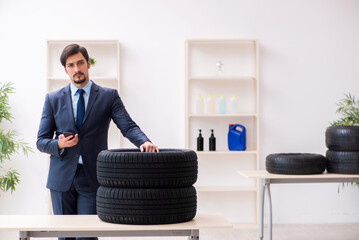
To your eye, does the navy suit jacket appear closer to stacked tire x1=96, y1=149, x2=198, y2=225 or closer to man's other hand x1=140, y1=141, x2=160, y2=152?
man's other hand x1=140, y1=141, x2=160, y2=152

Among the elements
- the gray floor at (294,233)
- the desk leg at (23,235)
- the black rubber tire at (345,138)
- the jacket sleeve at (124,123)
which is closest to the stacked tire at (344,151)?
the black rubber tire at (345,138)

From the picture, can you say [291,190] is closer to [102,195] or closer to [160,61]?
[160,61]

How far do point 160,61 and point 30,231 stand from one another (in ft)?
11.3

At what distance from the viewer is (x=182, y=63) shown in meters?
5.41

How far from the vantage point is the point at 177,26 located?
5.42 meters

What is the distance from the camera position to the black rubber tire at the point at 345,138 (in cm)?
408

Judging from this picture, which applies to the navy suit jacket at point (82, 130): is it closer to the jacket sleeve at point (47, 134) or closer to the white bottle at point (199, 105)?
the jacket sleeve at point (47, 134)

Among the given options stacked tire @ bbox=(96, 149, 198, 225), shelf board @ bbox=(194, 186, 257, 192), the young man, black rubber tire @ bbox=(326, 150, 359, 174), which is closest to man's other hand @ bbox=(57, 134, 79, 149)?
the young man

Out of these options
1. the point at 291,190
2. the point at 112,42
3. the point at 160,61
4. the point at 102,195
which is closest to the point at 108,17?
the point at 112,42

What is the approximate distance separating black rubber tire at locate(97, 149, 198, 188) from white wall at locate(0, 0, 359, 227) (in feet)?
10.7

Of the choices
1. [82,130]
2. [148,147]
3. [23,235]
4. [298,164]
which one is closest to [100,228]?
[23,235]

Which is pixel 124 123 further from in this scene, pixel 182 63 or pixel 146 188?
pixel 182 63

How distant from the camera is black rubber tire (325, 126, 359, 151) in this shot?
4.08 m

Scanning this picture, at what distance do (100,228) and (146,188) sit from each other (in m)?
0.25
